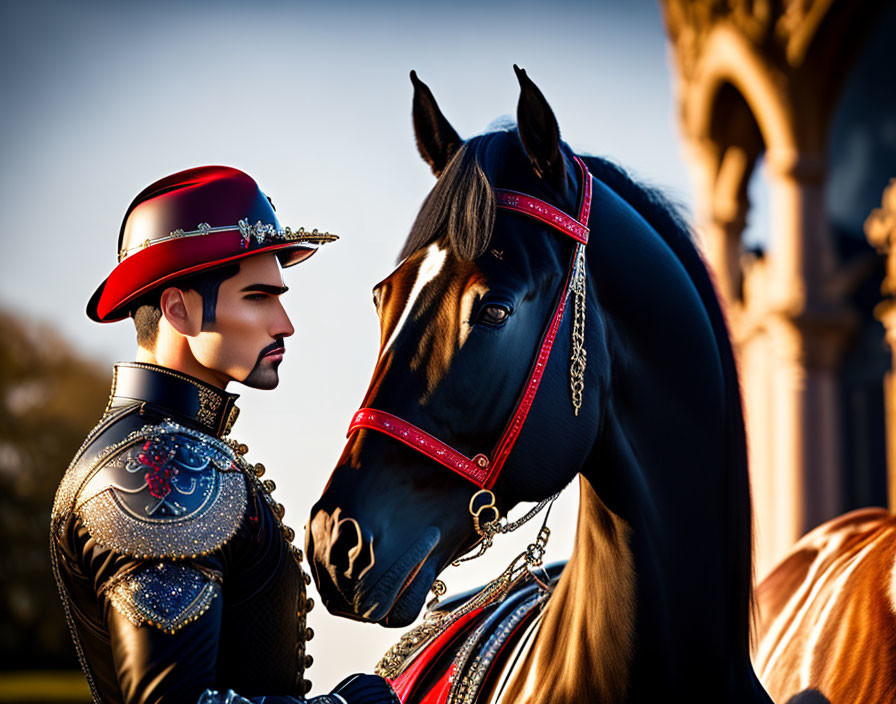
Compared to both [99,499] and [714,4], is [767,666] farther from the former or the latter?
[714,4]

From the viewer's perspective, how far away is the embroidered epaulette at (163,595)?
151 cm

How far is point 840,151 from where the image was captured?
1195 cm

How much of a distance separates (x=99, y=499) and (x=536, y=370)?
2.83 feet

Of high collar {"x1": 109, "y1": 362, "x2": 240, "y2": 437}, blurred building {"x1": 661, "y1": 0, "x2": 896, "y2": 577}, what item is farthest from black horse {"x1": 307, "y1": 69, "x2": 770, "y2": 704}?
blurred building {"x1": 661, "y1": 0, "x2": 896, "y2": 577}

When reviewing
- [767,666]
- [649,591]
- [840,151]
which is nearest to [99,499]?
[649,591]

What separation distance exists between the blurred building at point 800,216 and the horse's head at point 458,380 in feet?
24.9

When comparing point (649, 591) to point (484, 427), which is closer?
point (484, 427)

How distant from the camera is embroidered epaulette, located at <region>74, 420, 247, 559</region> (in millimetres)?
1563

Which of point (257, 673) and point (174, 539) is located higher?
point (174, 539)

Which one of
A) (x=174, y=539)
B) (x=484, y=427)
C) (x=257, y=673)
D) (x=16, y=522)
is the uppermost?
(x=484, y=427)

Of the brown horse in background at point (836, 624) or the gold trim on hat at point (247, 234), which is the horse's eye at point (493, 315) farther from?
the brown horse in background at point (836, 624)

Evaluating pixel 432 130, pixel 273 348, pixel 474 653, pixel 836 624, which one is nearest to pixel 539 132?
pixel 432 130

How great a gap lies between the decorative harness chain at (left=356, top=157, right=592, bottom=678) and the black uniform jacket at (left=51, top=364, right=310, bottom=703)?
28cm

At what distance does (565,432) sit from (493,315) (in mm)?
283
